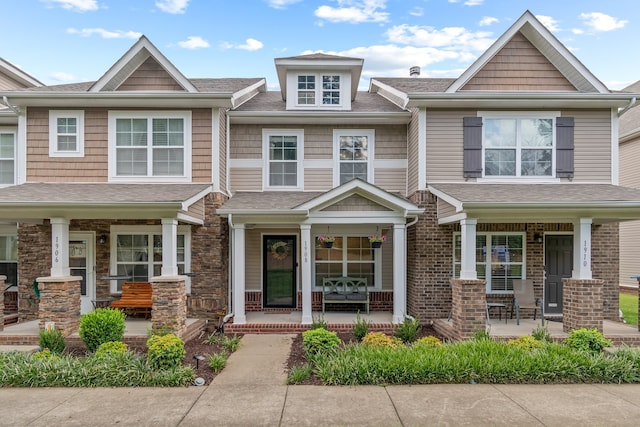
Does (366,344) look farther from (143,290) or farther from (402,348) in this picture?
(143,290)

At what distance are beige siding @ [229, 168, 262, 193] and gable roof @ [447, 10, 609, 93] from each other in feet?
17.9

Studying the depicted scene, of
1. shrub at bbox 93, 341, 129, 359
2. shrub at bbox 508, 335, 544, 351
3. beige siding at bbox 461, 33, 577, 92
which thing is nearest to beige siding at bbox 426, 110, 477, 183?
beige siding at bbox 461, 33, 577, 92

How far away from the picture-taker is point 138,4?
12.3 metres

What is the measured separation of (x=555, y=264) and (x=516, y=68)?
513 centimetres

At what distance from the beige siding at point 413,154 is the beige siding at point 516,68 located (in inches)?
76.5

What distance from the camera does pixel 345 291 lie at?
10.5 meters

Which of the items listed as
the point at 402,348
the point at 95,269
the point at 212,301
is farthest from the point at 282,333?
the point at 95,269

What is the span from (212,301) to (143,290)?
1701 millimetres

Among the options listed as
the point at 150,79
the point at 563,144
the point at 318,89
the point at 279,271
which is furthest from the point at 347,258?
the point at 150,79

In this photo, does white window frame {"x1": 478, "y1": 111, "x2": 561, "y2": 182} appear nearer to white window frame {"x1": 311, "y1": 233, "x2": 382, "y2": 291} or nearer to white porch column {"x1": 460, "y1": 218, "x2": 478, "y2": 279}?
white porch column {"x1": 460, "y1": 218, "x2": 478, "y2": 279}

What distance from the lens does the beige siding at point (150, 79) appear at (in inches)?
391

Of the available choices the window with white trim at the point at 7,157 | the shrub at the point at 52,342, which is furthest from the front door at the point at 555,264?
the window with white trim at the point at 7,157

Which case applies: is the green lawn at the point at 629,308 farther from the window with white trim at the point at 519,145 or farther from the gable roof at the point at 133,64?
the gable roof at the point at 133,64

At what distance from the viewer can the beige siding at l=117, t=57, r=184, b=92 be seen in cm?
993
